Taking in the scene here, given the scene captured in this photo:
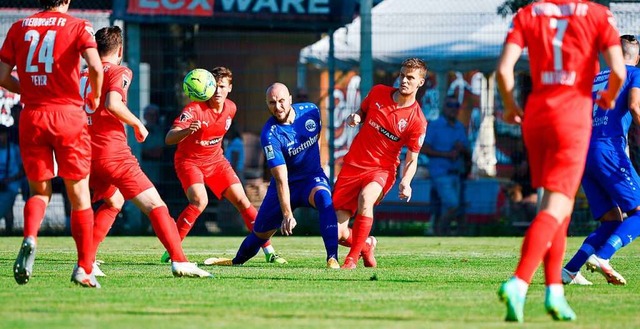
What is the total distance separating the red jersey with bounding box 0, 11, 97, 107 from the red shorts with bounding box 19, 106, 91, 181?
93 mm

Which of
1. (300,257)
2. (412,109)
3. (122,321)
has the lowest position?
(300,257)

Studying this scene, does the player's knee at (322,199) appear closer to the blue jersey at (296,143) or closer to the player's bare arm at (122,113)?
the blue jersey at (296,143)

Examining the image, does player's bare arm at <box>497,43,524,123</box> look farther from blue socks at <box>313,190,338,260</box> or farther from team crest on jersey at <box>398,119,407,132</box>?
team crest on jersey at <box>398,119,407,132</box>

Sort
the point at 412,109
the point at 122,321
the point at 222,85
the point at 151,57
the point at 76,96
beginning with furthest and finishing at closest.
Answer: the point at 151,57, the point at 222,85, the point at 412,109, the point at 76,96, the point at 122,321

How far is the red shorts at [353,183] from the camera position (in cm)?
1180

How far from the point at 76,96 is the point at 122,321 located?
94.7 inches

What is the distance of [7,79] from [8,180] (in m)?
10.8

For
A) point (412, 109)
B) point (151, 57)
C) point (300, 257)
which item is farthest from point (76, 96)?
point (151, 57)

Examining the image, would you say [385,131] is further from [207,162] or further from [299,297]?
[299,297]

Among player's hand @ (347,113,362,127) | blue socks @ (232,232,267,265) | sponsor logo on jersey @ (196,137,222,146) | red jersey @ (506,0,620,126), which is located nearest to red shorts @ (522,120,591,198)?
red jersey @ (506,0,620,126)

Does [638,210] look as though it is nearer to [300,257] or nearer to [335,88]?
[300,257]

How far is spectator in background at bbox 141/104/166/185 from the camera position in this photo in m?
19.7

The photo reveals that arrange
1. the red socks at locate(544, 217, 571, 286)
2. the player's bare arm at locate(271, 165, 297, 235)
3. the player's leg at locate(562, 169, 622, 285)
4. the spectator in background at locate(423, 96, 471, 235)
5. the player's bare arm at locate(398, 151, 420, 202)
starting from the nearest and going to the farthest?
the red socks at locate(544, 217, 571, 286), the player's leg at locate(562, 169, 622, 285), the player's bare arm at locate(271, 165, 297, 235), the player's bare arm at locate(398, 151, 420, 202), the spectator in background at locate(423, 96, 471, 235)

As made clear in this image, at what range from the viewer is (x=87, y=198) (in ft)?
29.5
